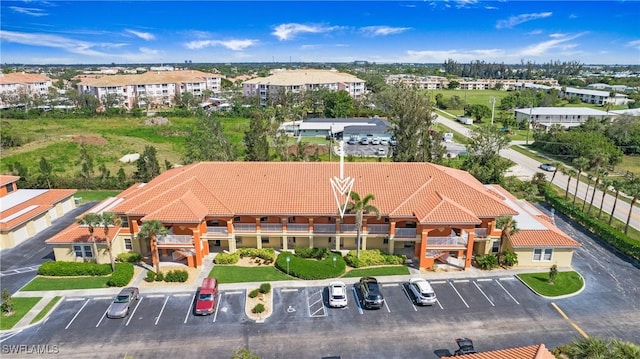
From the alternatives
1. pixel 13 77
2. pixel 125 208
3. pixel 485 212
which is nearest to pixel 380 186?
pixel 485 212

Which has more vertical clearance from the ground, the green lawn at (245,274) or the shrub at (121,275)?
the shrub at (121,275)

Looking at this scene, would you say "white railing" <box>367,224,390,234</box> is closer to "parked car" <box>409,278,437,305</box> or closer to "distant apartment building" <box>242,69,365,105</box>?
"parked car" <box>409,278,437,305</box>

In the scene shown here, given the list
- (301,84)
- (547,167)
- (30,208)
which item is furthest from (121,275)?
Answer: (301,84)

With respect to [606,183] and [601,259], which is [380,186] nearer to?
[601,259]

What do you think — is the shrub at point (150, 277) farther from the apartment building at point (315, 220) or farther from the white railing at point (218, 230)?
the white railing at point (218, 230)

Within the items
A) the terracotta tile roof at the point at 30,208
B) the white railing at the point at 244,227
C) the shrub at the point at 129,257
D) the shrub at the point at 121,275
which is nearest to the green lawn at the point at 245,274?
the white railing at the point at 244,227

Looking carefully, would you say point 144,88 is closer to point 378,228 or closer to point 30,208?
point 30,208
